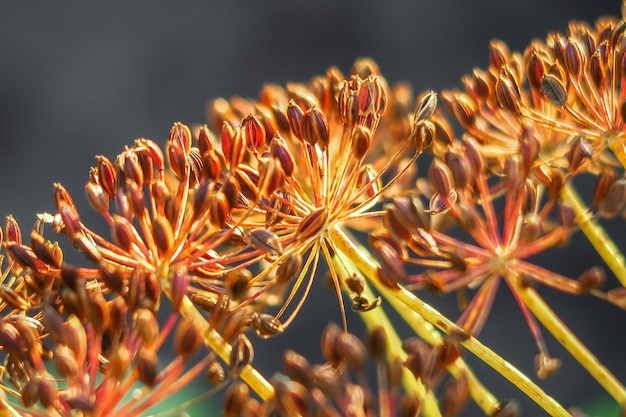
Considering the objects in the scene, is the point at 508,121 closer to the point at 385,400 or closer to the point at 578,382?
the point at 385,400

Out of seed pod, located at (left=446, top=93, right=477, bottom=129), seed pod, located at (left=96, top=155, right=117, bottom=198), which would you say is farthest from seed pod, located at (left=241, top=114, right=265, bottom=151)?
seed pod, located at (left=446, top=93, right=477, bottom=129)

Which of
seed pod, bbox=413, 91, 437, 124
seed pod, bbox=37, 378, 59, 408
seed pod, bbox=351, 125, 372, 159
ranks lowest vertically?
seed pod, bbox=37, 378, 59, 408

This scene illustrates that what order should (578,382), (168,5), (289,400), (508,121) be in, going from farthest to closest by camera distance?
(168,5), (578,382), (508,121), (289,400)

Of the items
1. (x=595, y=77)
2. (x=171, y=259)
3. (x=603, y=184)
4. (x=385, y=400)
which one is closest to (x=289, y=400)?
(x=385, y=400)

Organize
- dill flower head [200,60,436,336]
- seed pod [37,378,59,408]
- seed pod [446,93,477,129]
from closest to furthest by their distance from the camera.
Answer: seed pod [37,378,59,408]
dill flower head [200,60,436,336]
seed pod [446,93,477,129]

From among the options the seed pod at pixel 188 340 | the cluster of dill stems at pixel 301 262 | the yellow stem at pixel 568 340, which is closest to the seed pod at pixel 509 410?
the cluster of dill stems at pixel 301 262

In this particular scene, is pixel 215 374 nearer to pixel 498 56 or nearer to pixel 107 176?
pixel 107 176

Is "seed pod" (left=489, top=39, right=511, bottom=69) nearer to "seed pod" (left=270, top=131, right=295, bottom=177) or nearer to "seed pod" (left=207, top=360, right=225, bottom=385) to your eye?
"seed pod" (left=270, top=131, right=295, bottom=177)

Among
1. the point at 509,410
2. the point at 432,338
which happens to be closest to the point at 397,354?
the point at 432,338
